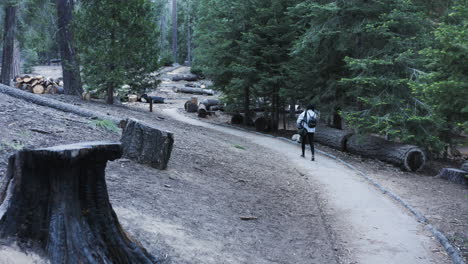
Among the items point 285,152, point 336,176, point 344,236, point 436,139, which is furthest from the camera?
point 285,152

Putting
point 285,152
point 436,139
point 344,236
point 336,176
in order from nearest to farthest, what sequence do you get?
point 344,236, point 336,176, point 436,139, point 285,152

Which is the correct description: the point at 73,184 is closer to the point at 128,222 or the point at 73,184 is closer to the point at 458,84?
the point at 128,222

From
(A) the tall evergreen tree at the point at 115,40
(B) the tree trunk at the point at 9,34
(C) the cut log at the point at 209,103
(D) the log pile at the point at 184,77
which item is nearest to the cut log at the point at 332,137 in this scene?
(A) the tall evergreen tree at the point at 115,40

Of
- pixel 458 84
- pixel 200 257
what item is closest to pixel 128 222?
pixel 200 257

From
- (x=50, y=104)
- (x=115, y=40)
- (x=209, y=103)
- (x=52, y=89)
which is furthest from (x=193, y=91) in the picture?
(x=50, y=104)

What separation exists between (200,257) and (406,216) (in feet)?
18.5

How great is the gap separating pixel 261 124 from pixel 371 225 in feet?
54.5

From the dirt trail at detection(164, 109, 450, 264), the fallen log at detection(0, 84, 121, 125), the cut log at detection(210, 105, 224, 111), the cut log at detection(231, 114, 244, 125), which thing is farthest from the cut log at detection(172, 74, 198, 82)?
the dirt trail at detection(164, 109, 450, 264)

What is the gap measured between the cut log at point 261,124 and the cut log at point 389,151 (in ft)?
Result: 23.5

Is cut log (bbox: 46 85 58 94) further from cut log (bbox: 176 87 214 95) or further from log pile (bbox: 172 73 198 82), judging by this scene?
log pile (bbox: 172 73 198 82)

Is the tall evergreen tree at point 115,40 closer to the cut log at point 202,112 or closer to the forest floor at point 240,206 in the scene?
the forest floor at point 240,206

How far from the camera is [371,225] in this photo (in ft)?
26.8

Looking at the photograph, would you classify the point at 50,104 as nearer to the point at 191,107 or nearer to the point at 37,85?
the point at 37,85

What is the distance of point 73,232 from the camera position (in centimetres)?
380
